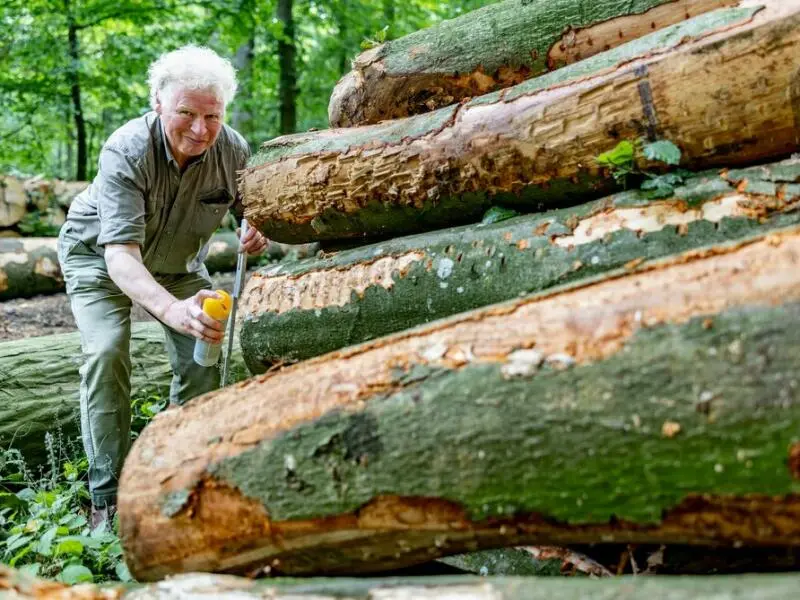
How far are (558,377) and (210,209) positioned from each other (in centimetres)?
267

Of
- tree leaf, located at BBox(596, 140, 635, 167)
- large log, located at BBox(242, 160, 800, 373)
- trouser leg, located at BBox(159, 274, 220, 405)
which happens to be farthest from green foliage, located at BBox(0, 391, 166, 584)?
tree leaf, located at BBox(596, 140, 635, 167)

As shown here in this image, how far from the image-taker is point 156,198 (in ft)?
11.6

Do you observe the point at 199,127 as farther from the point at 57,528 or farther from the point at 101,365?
the point at 57,528

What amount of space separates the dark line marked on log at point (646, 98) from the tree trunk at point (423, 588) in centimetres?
160

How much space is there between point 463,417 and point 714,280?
26.1 inches

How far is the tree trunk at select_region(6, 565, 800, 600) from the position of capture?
1.40m

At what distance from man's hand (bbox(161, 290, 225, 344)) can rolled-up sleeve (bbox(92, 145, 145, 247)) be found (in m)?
0.57

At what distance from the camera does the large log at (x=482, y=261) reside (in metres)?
2.34

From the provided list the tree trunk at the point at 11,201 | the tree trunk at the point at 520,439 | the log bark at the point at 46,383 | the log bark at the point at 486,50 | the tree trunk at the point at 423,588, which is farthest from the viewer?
the tree trunk at the point at 11,201

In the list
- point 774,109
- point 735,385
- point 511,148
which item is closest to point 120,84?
point 511,148

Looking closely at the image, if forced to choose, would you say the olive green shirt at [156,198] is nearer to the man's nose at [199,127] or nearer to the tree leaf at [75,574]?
Result: the man's nose at [199,127]

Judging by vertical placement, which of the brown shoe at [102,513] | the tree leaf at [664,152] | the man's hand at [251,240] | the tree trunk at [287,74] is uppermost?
the tree trunk at [287,74]

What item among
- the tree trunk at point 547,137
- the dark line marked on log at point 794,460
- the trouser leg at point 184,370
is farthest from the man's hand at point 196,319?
the dark line marked on log at point 794,460

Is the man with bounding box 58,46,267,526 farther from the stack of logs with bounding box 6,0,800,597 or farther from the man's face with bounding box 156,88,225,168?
the stack of logs with bounding box 6,0,800,597
